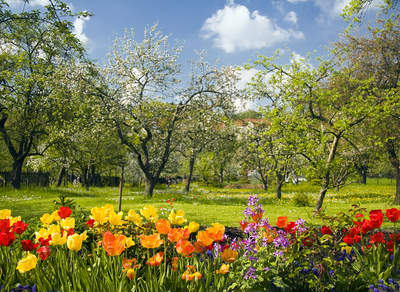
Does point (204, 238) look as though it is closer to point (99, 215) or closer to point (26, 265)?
point (99, 215)

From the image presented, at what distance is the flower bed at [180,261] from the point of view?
205 centimetres

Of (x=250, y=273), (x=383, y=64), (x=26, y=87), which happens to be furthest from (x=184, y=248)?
(x=26, y=87)

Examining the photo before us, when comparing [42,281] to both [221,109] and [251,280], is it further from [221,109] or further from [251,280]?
[221,109]

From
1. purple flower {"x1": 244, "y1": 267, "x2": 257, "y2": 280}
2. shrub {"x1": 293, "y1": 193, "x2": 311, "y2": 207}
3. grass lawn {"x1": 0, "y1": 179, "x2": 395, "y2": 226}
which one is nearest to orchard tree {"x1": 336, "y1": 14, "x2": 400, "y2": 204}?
grass lawn {"x1": 0, "y1": 179, "x2": 395, "y2": 226}

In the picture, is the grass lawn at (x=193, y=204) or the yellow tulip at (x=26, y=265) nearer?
the yellow tulip at (x=26, y=265)

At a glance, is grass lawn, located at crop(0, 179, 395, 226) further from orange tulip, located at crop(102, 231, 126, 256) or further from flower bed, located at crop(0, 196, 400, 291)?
orange tulip, located at crop(102, 231, 126, 256)

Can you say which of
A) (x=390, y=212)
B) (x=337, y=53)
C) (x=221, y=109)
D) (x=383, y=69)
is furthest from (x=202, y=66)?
(x=390, y=212)

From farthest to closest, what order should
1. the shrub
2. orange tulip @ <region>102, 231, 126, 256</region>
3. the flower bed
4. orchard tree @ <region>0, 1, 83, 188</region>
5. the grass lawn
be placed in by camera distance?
orchard tree @ <region>0, 1, 83, 188</region> → the shrub → the grass lawn → the flower bed → orange tulip @ <region>102, 231, 126, 256</region>

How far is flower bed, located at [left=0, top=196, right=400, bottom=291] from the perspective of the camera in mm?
2051

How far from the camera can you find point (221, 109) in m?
17.7

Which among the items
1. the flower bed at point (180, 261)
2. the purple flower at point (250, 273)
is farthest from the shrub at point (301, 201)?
the purple flower at point (250, 273)

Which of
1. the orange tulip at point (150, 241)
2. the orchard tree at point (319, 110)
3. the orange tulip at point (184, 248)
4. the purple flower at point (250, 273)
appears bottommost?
the purple flower at point (250, 273)

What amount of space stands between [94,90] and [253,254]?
47.2 feet

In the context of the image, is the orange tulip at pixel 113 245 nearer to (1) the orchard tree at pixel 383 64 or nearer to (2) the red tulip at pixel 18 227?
(2) the red tulip at pixel 18 227
